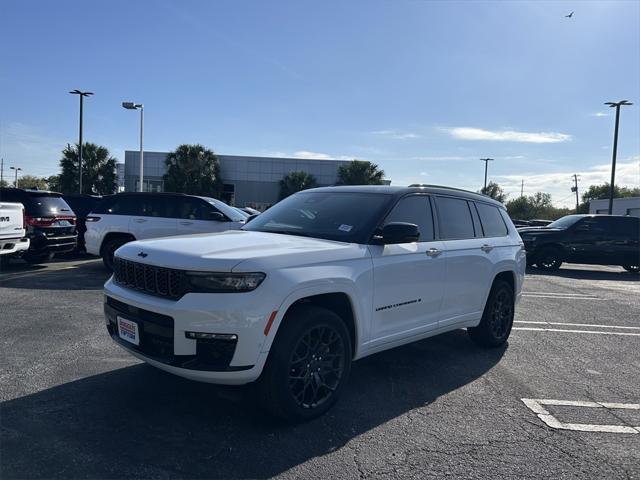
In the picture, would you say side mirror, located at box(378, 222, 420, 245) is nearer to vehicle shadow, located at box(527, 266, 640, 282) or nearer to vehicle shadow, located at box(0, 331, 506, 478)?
vehicle shadow, located at box(0, 331, 506, 478)

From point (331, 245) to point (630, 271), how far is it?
636 inches

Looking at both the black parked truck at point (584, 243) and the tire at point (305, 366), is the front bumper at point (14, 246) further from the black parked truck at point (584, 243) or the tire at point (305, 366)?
the black parked truck at point (584, 243)

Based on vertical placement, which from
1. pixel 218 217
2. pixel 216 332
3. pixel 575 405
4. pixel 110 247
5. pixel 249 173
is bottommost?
pixel 575 405

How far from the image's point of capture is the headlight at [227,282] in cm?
316

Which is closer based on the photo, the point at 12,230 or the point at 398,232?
the point at 398,232

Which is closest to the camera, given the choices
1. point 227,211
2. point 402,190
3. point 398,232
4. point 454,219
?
point 398,232

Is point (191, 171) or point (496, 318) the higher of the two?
point (191, 171)

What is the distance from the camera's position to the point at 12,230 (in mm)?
9109

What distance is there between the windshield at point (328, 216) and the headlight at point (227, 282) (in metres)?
1.07

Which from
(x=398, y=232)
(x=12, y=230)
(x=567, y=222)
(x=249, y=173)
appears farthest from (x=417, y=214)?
(x=249, y=173)

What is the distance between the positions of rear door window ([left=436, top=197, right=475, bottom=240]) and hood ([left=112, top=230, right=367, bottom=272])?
1412 millimetres

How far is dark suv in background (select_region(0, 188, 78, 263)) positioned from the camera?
1024cm

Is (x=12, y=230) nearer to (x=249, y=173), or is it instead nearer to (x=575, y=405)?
(x=575, y=405)

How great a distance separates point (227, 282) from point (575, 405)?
320cm
